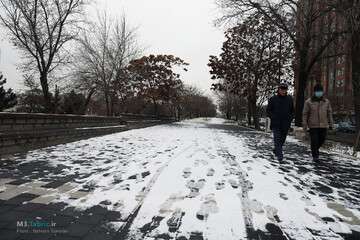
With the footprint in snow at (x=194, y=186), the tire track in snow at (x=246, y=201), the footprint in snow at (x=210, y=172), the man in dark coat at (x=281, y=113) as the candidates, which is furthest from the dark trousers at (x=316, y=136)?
the footprint in snow at (x=194, y=186)

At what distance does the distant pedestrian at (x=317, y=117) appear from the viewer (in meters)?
7.39

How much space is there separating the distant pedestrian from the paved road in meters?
0.76

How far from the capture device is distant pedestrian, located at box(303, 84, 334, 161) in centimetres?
739

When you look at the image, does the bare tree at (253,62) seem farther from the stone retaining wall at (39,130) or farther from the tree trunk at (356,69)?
the stone retaining wall at (39,130)

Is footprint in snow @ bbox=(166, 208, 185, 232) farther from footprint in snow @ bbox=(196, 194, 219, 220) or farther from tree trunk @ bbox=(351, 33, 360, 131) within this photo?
tree trunk @ bbox=(351, 33, 360, 131)

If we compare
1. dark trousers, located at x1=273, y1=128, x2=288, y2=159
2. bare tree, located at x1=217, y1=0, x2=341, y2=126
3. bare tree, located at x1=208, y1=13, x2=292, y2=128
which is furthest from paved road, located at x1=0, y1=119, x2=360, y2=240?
bare tree, located at x1=208, y1=13, x2=292, y2=128

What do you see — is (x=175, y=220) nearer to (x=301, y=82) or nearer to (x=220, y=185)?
(x=220, y=185)

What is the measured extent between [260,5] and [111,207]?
15933 millimetres

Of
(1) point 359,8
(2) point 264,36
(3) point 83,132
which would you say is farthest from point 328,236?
(2) point 264,36

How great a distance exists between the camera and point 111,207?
4.03 meters

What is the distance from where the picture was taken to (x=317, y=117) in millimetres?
7426

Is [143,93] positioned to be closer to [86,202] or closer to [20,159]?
[20,159]

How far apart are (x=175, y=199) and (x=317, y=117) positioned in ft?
15.6

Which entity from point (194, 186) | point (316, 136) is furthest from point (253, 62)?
point (194, 186)
